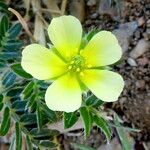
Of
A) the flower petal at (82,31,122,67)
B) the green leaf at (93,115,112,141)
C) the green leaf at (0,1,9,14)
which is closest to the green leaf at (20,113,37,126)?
the green leaf at (93,115,112,141)

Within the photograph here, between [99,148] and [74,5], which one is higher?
[74,5]

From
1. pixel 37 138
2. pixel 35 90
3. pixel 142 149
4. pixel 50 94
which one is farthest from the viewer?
pixel 142 149

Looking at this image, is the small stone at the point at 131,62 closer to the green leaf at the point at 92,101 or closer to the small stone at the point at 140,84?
the small stone at the point at 140,84

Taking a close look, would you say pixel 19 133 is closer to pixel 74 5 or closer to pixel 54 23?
pixel 54 23

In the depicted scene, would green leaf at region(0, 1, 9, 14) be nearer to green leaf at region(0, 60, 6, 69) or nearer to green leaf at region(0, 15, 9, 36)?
green leaf at region(0, 15, 9, 36)

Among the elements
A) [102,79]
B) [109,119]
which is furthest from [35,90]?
[109,119]

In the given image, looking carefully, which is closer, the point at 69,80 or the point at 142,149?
the point at 69,80

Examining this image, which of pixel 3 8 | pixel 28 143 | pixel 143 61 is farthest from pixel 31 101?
pixel 143 61
